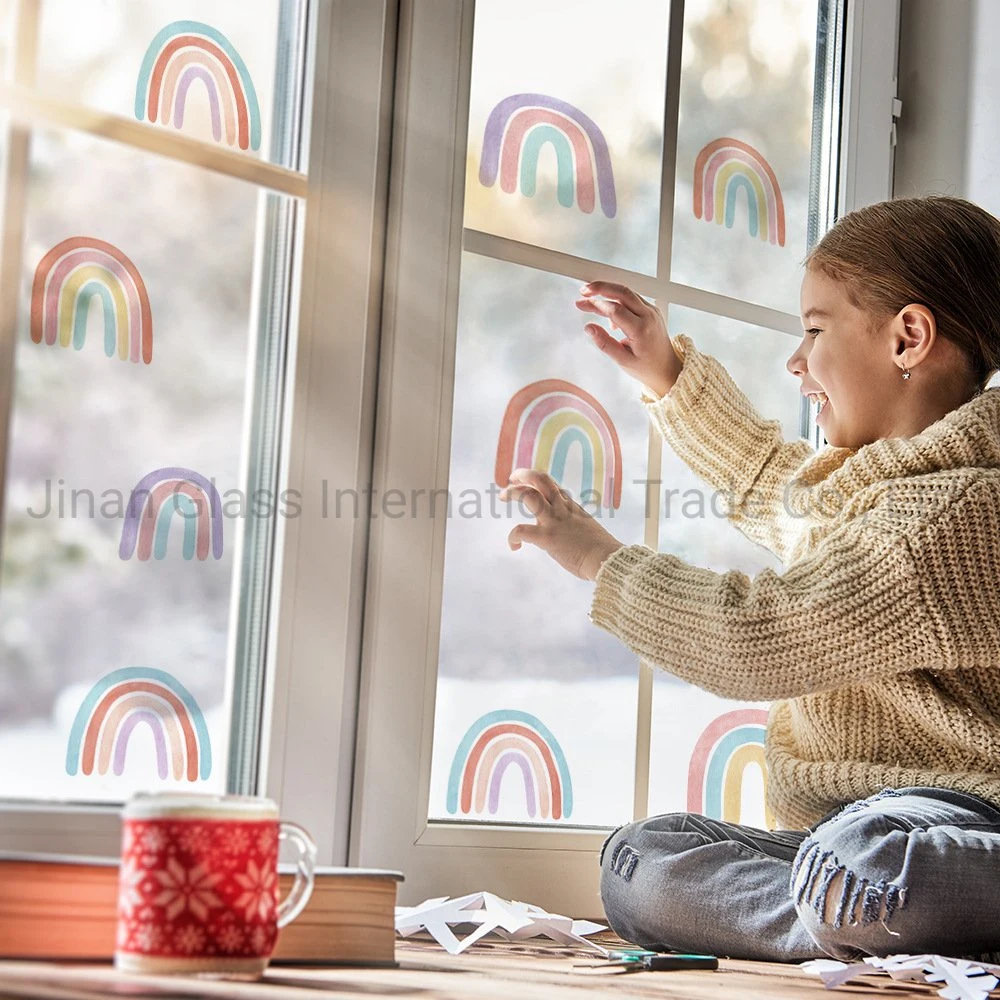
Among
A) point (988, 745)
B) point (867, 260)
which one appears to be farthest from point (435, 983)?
point (867, 260)

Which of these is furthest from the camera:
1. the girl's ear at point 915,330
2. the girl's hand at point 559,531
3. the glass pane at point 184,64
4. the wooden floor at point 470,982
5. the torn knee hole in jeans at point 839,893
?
the girl's ear at point 915,330

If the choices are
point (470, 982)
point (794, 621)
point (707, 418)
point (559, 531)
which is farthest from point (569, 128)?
point (470, 982)

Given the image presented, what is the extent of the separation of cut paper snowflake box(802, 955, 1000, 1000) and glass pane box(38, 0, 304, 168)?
0.86 metres

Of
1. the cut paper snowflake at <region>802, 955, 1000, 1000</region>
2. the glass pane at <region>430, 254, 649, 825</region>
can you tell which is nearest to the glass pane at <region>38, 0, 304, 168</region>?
the glass pane at <region>430, 254, 649, 825</region>

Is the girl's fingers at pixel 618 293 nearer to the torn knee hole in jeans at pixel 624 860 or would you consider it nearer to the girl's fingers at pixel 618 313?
the girl's fingers at pixel 618 313

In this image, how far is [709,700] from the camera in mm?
1541

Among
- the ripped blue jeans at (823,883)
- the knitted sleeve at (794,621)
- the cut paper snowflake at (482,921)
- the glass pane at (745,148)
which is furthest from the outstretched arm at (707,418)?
the cut paper snowflake at (482,921)

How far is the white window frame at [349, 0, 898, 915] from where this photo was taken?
1276mm

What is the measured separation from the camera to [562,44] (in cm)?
146

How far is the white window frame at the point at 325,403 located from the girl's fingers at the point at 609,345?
0.26 metres

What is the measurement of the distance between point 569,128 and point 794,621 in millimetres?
617

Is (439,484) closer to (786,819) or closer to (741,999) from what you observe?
(786,819)

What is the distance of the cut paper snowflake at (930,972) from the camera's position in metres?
0.93

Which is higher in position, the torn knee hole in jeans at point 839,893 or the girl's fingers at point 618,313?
the girl's fingers at point 618,313
